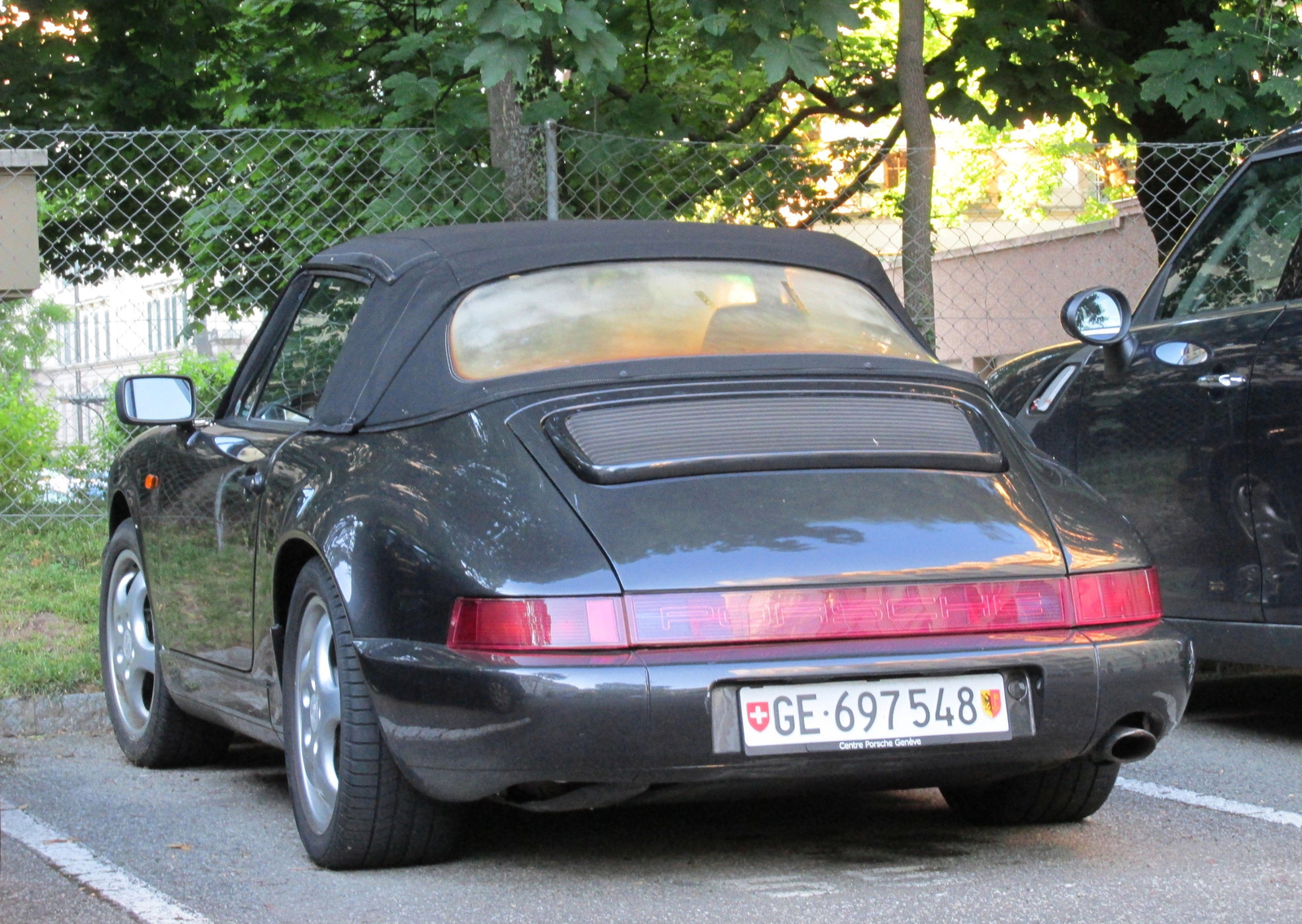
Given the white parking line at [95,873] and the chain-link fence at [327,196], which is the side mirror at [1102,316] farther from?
the chain-link fence at [327,196]

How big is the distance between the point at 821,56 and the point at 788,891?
5.94 m

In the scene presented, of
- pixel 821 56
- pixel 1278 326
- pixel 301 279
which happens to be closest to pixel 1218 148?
pixel 821 56

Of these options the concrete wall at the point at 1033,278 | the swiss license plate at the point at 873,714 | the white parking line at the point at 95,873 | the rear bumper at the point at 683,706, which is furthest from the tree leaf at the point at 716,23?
the swiss license plate at the point at 873,714

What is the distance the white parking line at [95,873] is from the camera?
389 centimetres

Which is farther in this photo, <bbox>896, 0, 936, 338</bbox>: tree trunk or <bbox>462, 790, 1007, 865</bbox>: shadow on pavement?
<bbox>896, 0, 936, 338</bbox>: tree trunk

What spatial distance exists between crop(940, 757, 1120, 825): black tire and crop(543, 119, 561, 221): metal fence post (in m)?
5.01

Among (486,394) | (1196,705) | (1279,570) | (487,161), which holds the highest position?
(487,161)

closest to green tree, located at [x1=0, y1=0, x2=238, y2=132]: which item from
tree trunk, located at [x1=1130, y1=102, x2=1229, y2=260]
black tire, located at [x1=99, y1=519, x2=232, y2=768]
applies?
tree trunk, located at [x1=1130, y1=102, x2=1229, y2=260]

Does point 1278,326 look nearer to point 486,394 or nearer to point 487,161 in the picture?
point 486,394

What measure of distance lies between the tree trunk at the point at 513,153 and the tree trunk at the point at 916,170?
1.94 meters

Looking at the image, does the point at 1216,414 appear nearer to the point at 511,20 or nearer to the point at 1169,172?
the point at 511,20

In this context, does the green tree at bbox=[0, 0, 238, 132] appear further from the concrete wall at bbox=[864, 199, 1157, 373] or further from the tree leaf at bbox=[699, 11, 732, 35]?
the tree leaf at bbox=[699, 11, 732, 35]

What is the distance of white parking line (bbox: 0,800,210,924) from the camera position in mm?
3891

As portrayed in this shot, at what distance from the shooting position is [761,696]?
3.75 metres
